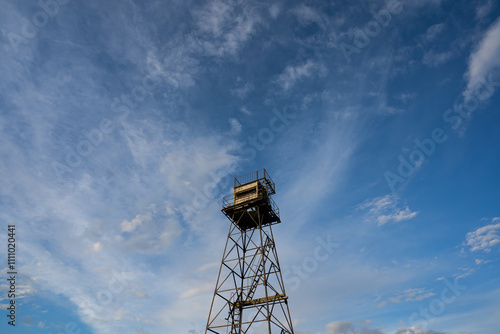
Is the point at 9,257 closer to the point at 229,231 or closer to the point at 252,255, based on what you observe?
the point at 229,231

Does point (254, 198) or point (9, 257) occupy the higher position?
point (254, 198)

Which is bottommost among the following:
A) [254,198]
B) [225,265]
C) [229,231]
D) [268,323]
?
[268,323]

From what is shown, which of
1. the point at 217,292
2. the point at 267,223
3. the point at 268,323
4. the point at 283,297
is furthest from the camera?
the point at 267,223

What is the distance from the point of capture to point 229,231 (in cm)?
2919

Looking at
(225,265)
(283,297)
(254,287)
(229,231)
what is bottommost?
(283,297)

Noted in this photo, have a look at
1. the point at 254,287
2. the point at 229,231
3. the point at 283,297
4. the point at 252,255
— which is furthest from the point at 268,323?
the point at 229,231

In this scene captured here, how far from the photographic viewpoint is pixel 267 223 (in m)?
30.2

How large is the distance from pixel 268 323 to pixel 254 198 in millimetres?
10732

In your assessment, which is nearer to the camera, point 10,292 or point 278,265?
point 10,292

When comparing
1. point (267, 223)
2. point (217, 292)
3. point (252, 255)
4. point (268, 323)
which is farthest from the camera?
point (267, 223)

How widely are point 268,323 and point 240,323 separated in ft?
11.1

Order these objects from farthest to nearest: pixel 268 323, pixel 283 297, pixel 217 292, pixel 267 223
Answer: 1. pixel 267 223
2. pixel 217 292
3. pixel 283 297
4. pixel 268 323

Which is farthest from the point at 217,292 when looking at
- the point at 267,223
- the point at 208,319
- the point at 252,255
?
the point at 267,223

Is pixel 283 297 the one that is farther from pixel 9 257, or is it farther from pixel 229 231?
pixel 9 257
